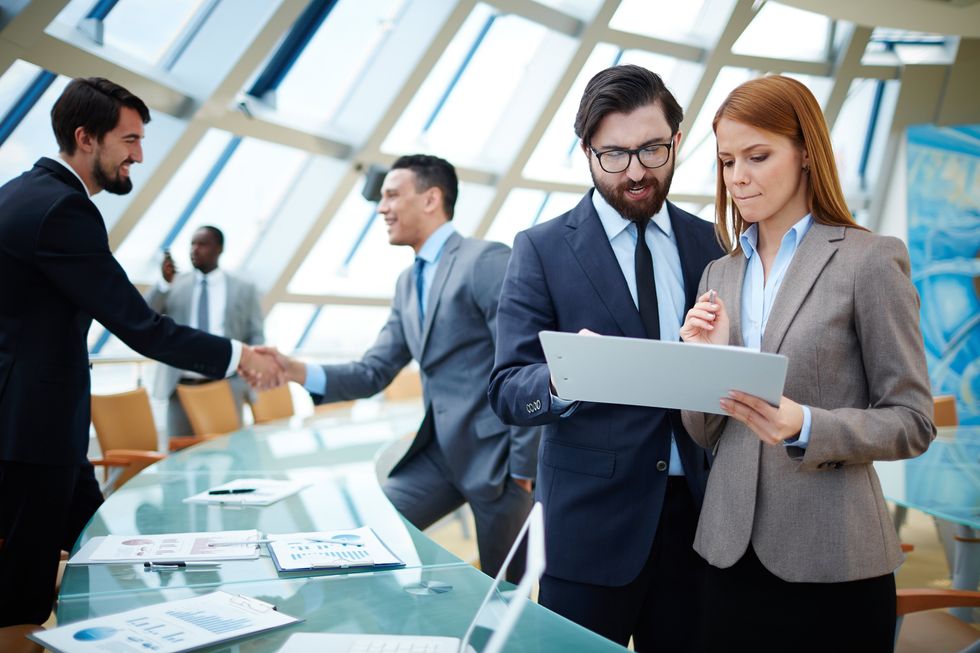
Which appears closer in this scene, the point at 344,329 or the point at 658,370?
the point at 658,370

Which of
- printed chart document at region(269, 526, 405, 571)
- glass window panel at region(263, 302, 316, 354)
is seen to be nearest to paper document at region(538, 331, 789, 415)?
printed chart document at region(269, 526, 405, 571)

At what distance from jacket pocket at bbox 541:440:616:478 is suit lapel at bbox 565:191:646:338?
29cm

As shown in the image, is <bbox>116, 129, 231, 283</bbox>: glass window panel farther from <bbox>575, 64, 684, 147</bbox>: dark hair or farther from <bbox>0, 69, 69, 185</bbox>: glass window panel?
<bbox>575, 64, 684, 147</bbox>: dark hair

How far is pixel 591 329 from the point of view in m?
2.03

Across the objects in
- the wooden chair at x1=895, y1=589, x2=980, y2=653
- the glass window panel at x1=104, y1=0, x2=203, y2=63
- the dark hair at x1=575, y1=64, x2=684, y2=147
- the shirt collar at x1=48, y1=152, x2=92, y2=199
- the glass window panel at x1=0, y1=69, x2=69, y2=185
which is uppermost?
the glass window panel at x1=104, y1=0, x2=203, y2=63

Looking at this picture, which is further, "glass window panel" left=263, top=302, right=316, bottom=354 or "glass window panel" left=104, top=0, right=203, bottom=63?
"glass window panel" left=263, top=302, right=316, bottom=354

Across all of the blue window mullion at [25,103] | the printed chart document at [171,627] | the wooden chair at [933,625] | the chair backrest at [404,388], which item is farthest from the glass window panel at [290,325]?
the printed chart document at [171,627]

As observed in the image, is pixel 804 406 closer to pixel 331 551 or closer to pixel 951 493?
pixel 331 551

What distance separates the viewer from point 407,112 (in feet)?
33.3

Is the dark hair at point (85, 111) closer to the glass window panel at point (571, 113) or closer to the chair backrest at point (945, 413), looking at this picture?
the chair backrest at point (945, 413)

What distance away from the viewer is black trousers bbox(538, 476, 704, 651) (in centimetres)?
195

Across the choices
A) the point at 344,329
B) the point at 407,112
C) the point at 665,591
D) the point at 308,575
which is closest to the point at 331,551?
the point at 308,575

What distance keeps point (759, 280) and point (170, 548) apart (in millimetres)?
1512

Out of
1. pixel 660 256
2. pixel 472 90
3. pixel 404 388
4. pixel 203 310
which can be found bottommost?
pixel 404 388
